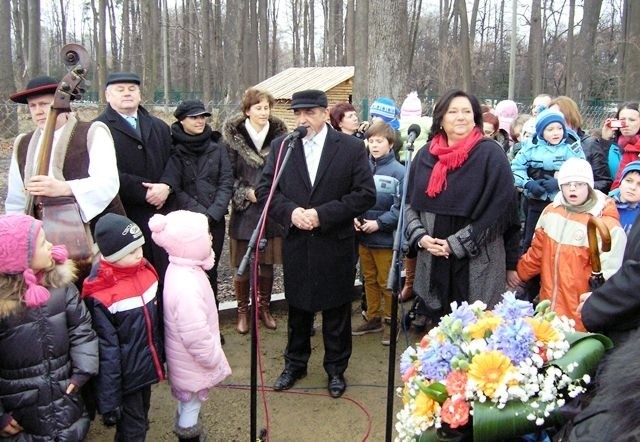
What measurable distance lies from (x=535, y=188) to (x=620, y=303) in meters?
2.62

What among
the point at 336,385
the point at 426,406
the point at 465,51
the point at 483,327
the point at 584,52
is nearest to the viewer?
the point at 426,406

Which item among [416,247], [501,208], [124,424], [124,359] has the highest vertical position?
[501,208]

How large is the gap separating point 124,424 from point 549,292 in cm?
263

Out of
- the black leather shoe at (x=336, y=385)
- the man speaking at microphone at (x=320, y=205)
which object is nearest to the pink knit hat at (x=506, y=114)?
the man speaking at microphone at (x=320, y=205)

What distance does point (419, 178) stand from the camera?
366 cm

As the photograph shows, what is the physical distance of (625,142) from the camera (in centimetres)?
529

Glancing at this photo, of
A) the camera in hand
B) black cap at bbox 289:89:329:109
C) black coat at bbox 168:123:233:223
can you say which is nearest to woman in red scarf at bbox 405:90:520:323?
black cap at bbox 289:89:329:109

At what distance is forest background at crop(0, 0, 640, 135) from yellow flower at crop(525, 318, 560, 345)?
5155mm

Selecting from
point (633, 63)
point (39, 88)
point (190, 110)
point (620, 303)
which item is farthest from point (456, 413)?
point (633, 63)

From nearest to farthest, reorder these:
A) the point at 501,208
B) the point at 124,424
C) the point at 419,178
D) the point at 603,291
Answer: the point at 603,291 < the point at 124,424 < the point at 501,208 < the point at 419,178

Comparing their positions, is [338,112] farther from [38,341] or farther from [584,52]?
[584,52]

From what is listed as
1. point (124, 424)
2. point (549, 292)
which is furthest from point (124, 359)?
point (549, 292)

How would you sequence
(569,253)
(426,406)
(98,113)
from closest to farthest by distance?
(426,406) → (569,253) → (98,113)

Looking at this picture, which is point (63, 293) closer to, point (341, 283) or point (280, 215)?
point (280, 215)
